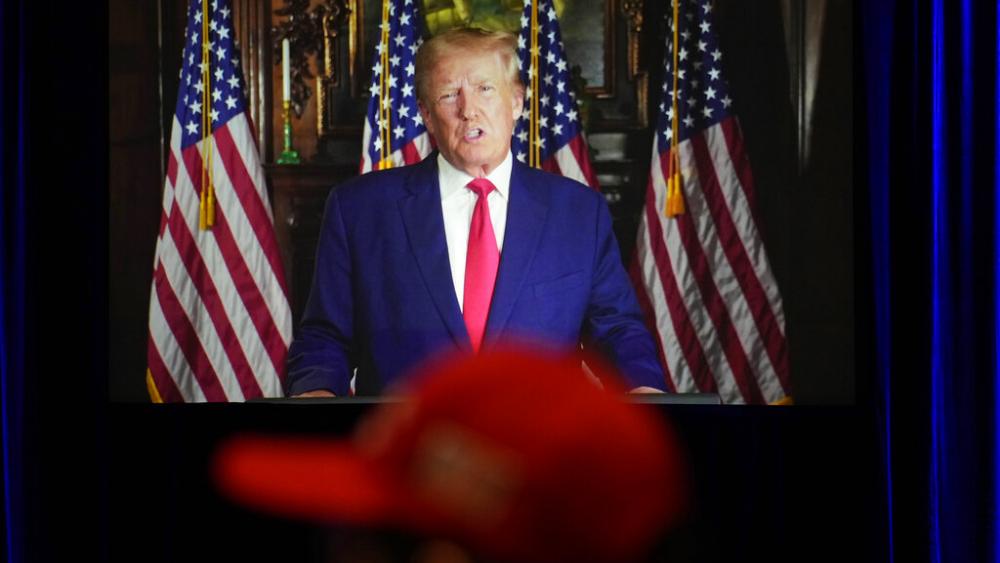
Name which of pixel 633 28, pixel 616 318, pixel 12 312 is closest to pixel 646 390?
pixel 616 318

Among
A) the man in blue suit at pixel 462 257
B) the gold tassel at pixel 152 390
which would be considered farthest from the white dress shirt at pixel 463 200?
the gold tassel at pixel 152 390

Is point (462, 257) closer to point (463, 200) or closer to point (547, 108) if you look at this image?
point (463, 200)

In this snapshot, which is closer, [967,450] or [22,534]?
[967,450]

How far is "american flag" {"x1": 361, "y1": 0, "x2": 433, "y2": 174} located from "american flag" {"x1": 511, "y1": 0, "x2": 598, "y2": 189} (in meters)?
0.41

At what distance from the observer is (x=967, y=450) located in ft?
14.0

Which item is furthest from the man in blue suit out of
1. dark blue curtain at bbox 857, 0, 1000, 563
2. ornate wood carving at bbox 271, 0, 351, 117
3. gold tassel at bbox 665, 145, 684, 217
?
dark blue curtain at bbox 857, 0, 1000, 563

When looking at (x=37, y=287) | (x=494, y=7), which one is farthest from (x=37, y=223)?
(x=494, y=7)

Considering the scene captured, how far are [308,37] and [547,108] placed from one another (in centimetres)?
103

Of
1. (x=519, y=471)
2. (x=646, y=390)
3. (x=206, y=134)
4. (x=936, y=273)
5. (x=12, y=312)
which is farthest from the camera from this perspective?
(x=206, y=134)

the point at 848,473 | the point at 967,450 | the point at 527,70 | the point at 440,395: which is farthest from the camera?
the point at 527,70

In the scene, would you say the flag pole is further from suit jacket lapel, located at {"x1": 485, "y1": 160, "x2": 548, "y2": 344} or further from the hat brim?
the hat brim

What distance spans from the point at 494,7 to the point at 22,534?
9.06ft

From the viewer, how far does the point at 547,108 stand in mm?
4910

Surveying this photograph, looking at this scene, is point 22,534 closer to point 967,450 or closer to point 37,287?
point 37,287
